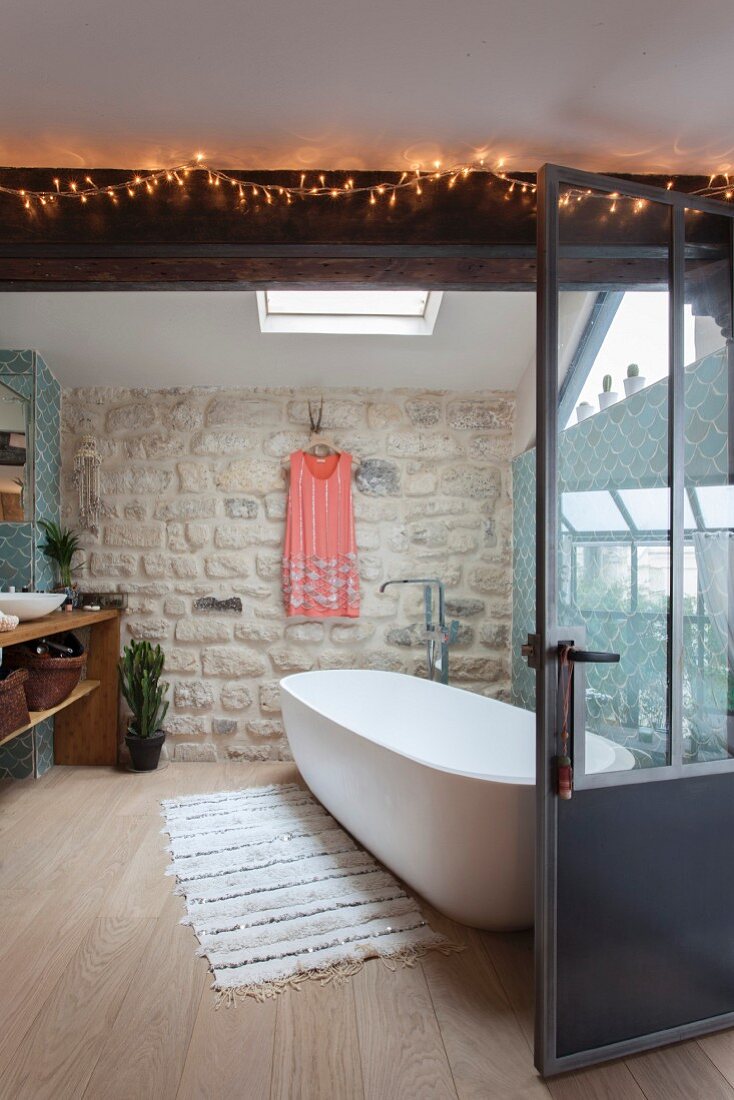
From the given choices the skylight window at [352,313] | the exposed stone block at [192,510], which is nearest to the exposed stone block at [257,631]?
the exposed stone block at [192,510]

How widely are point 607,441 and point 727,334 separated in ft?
1.51

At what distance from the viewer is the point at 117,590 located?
4.00 meters

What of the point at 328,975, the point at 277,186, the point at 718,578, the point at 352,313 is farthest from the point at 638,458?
the point at 352,313

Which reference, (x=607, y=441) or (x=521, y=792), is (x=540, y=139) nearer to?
(x=607, y=441)

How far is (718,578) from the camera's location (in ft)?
5.81

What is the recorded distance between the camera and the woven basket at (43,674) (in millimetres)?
3195

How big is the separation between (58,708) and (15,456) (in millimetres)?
1318

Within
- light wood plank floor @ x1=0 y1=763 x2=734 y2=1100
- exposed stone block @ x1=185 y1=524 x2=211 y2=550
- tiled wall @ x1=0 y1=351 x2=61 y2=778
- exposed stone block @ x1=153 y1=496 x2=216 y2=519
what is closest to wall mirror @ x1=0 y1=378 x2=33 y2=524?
tiled wall @ x1=0 y1=351 x2=61 y2=778

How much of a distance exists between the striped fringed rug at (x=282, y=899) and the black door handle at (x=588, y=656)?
111cm

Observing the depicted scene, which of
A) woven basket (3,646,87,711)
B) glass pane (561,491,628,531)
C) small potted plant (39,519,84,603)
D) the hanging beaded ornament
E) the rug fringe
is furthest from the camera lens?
the hanging beaded ornament

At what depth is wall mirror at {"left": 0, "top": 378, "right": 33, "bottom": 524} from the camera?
11.5 ft

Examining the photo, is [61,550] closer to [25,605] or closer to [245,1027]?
[25,605]

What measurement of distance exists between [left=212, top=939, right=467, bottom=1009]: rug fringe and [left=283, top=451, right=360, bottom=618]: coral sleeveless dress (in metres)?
2.09

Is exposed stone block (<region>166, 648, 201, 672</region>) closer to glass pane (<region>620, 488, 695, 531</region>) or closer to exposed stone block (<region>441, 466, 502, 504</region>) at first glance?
exposed stone block (<region>441, 466, 502, 504</region>)
